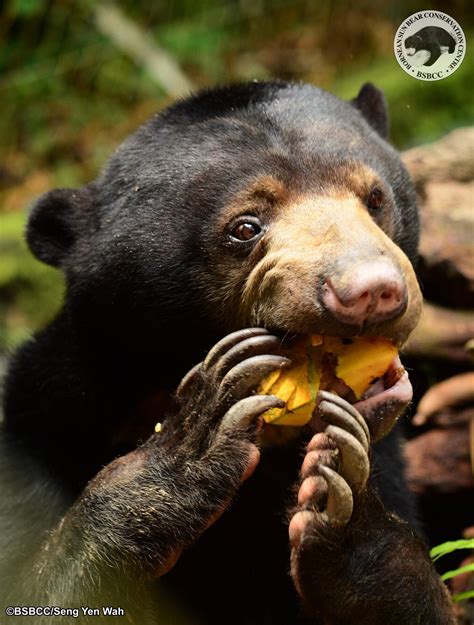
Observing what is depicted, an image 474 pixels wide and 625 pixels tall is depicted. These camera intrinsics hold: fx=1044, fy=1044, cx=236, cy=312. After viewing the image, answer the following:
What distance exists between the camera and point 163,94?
33.4 ft

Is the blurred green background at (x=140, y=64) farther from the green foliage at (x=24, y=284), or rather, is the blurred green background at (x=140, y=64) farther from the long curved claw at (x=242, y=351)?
the long curved claw at (x=242, y=351)

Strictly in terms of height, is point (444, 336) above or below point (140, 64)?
below

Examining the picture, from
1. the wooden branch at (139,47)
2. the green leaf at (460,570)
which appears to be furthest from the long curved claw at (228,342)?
the wooden branch at (139,47)

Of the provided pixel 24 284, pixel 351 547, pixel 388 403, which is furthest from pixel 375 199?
pixel 24 284

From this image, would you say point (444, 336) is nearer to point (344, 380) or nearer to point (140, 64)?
point (344, 380)

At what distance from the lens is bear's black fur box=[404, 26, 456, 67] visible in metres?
4.78

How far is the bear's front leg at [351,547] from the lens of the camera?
11.1 ft

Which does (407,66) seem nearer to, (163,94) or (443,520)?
(443,520)

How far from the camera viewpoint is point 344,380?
3588 mm

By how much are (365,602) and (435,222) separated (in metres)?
2.85

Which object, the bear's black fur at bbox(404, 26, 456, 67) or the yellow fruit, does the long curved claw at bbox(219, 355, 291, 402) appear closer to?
the yellow fruit

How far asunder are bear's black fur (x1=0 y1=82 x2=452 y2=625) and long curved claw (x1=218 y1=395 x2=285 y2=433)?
0.05 feet

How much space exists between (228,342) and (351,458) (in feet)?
1.89

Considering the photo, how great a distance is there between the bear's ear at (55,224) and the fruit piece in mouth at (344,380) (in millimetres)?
1407
